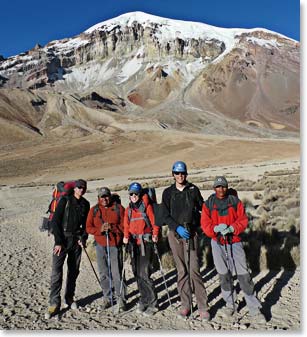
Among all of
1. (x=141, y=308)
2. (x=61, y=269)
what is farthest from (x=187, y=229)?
(x=61, y=269)

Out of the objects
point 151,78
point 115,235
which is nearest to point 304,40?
point 115,235

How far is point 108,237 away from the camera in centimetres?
523

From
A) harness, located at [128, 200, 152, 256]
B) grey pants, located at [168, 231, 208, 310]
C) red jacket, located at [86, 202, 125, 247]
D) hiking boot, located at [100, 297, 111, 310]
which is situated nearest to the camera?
grey pants, located at [168, 231, 208, 310]

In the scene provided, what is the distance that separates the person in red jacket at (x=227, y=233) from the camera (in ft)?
15.2

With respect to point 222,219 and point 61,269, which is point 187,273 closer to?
point 222,219

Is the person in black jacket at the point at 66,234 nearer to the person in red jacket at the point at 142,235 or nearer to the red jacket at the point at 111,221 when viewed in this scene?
the red jacket at the point at 111,221

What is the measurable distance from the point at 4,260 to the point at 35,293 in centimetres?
254

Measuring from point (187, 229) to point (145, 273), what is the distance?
84 cm

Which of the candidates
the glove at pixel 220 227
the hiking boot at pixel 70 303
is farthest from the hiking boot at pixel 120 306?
the glove at pixel 220 227

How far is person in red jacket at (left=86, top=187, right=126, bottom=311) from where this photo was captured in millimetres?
5168

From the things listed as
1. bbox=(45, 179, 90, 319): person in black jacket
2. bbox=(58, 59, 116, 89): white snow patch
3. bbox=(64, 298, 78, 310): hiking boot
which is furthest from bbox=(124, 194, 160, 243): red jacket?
bbox=(58, 59, 116, 89): white snow patch

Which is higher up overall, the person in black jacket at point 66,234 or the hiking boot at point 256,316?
the person in black jacket at point 66,234

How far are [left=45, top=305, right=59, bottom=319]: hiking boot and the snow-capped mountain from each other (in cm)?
7109

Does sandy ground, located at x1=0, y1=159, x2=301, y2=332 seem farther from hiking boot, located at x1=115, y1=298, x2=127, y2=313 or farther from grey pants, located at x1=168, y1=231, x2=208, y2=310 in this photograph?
grey pants, located at x1=168, y1=231, x2=208, y2=310
